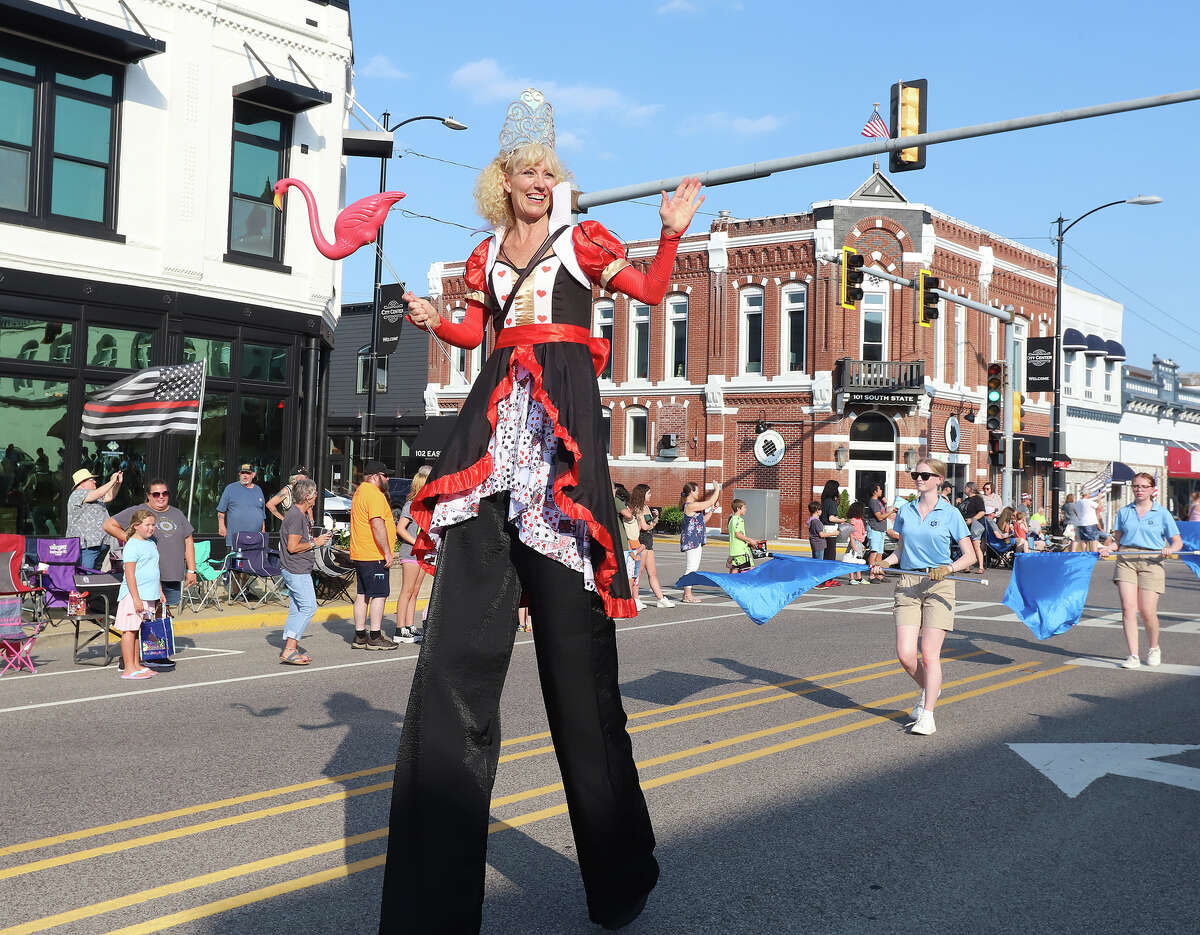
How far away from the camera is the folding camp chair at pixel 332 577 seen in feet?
53.7

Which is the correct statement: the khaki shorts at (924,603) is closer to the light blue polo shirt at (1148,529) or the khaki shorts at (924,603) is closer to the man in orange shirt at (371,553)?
the light blue polo shirt at (1148,529)

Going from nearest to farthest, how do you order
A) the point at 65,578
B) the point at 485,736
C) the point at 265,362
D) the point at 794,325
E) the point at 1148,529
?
the point at 485,736 → the point at 1148,529 → the point at 65,578 → the point at 265,362 → the point at 794,325

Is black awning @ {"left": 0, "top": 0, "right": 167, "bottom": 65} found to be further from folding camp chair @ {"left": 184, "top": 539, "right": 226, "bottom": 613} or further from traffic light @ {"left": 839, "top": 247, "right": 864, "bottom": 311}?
traffic light @ {"left": 839, "top": 247, "right": 864, "bottom": 311}

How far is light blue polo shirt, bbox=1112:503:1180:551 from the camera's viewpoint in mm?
11188

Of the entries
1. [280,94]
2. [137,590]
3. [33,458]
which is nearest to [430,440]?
[280,94]

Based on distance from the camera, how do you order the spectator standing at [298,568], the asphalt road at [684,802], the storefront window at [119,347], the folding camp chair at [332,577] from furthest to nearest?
the folding camp chair at [332,577]
the storefront window at [119,347]
the spectator standing at [298,568]
the asphalt road at [684,802]

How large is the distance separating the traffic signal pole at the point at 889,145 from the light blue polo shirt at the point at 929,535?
4042 millimetres

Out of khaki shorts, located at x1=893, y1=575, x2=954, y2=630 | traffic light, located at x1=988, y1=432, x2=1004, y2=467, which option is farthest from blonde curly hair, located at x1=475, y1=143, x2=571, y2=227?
traffic light, located at x1=988, y1=432, x2=1004, y2=467

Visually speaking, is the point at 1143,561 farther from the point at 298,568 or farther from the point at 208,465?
the point at 208,465

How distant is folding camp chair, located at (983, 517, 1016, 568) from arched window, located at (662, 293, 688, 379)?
16.5 m

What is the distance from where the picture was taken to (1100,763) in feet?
22.6

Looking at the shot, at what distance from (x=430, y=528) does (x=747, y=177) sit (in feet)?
31.8

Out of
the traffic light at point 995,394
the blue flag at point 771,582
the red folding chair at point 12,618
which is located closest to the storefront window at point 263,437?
the red folding chair at point 12,618

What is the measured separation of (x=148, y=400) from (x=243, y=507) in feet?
6.37
